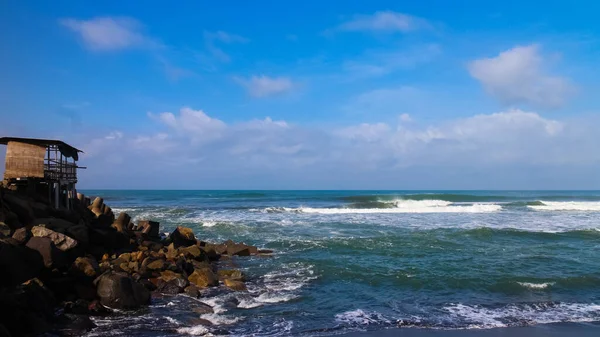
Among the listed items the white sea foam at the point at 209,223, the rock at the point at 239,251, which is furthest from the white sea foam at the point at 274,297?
the white sea foam at the point at 209,223

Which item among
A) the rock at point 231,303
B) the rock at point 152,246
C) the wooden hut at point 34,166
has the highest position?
the wooden hut at point 34,166

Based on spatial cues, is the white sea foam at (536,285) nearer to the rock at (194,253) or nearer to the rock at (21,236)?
the rock at (194,253)

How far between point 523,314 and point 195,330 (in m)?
8.71

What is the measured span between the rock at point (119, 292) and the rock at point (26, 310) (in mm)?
1369

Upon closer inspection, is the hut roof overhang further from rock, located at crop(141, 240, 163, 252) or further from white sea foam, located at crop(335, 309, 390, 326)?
white sea foam, located at crop(335, 309, 390, 326)

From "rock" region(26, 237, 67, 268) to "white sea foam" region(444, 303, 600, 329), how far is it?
11181 mm

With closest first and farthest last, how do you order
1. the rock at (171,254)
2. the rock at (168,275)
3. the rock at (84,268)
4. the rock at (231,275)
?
1. the rock at (84,268)
2. the rock at (168,275)
3. the rock at (231,275)
4. the rock at (171,254)

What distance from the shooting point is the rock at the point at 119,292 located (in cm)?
1164

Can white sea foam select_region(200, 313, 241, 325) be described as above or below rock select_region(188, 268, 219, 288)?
below

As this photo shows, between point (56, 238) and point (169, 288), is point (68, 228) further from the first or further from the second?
point (169, 288)

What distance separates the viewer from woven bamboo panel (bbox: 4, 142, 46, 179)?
1886 centimetres

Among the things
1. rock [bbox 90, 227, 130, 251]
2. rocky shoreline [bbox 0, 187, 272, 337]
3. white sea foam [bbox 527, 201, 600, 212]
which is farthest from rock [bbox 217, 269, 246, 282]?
white sea foam [bbox 527, 201, 600, 212]

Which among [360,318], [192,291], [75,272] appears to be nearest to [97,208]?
[75,272]

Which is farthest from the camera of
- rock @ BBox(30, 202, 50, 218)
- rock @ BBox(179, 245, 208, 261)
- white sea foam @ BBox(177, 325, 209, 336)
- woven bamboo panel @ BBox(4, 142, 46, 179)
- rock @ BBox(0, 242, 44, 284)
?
woven bamboo panel @ BBox(4, 142, 46, 179)
